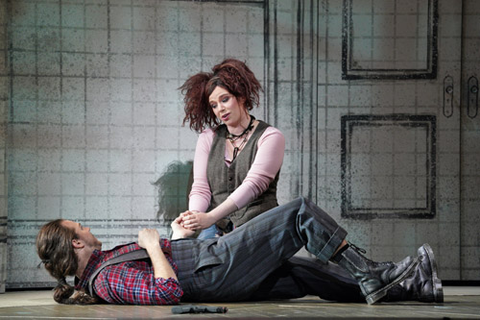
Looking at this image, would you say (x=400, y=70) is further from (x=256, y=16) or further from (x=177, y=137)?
(x=177, y=137)

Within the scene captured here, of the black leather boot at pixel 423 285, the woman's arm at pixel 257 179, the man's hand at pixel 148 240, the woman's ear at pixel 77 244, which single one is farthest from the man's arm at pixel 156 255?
the black leather boot at pixel 423 285

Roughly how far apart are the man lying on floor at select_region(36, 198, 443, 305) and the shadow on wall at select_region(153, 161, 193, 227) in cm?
164

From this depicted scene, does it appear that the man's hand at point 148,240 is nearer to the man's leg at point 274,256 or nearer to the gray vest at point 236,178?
the man's leg at point 274,256

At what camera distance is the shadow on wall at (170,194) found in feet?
15.8

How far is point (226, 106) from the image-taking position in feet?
11.8

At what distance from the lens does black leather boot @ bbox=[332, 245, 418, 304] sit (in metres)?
2.93

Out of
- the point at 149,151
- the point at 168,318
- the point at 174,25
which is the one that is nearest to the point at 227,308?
the point at 168,318

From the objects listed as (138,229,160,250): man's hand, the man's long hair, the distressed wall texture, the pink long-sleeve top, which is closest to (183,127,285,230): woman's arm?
the pink long-sleeve top

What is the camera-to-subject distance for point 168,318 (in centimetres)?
249

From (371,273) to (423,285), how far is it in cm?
29

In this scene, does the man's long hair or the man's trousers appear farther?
the man's trousers

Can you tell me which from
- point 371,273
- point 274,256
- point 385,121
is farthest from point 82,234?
point 385,121

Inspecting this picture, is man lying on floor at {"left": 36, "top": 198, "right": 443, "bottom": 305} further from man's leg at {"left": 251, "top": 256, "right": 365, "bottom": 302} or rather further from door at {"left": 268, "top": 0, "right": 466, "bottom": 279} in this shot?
door at {"left": 268, "top": 0, "right": 466, "bottom": 279}

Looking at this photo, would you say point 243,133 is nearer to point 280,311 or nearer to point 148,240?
point 148,240
